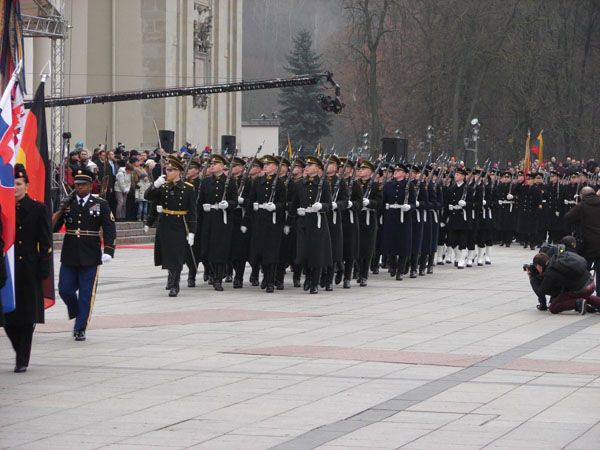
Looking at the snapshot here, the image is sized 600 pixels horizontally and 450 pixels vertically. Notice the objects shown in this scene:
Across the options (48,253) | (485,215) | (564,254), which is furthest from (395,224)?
(48,253)

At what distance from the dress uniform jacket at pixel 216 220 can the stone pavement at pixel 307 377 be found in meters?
1.70

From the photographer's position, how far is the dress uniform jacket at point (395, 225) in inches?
917

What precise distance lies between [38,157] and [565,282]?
7.06 metres

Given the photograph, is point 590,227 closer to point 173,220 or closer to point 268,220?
point 268,220

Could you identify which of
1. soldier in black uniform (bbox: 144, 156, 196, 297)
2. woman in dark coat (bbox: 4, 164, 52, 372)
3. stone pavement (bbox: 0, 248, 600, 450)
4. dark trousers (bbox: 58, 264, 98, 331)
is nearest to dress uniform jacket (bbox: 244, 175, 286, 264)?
soldier in black uniform (bbox: 144, 156, 196, 297)

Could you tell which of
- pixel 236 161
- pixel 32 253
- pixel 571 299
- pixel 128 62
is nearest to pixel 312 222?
pixel 236 161

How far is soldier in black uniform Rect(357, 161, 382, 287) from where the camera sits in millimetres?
21953

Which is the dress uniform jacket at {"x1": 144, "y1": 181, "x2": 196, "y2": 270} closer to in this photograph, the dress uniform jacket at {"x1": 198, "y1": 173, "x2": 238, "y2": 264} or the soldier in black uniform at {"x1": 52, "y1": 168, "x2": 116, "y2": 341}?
the dress uniform jacket at {"x1": 198, "y1": 173, "x2": 238, "y2": 264}

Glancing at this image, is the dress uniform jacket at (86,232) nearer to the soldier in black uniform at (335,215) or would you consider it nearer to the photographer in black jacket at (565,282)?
the photographer in black jacket at (565,282)

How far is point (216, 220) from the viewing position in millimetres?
20859

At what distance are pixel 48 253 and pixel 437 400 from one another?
151 inches

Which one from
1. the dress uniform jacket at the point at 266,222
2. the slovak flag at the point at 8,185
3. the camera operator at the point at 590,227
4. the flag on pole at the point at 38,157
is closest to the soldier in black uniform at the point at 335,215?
the dress uniform jacket at the point at 266,222

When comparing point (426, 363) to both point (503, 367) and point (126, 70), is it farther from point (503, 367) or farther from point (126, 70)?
point (126, 70)

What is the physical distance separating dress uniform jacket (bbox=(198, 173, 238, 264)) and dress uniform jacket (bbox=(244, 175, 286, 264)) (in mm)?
334
